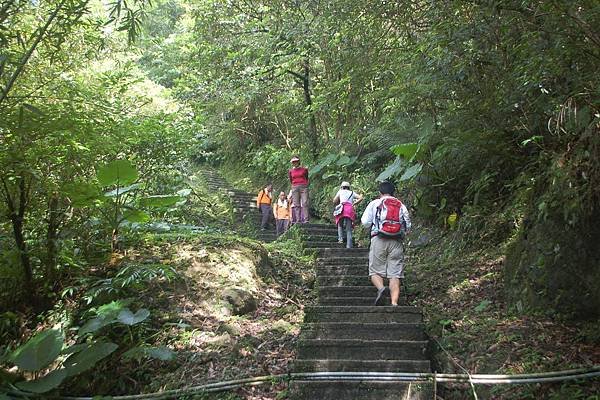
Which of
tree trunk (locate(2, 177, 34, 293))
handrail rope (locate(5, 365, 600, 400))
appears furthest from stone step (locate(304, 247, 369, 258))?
tree trunk (locate(2, 177, 34, 293))

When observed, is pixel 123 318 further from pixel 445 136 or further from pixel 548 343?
pixel 445 136

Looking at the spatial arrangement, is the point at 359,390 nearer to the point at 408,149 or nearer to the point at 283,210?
the point at 408,149

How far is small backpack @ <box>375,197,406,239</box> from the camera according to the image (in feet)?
20.9

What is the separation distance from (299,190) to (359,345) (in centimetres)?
674

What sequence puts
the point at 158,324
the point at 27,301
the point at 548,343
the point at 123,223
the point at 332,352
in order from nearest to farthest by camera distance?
the point at 548,343 → the point at 332,352 → the point at 158,324 → the point at 27,301 → the point at 123,223

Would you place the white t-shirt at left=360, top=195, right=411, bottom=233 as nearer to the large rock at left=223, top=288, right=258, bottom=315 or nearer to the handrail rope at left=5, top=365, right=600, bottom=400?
the large rock at left=223, top=288, right=258, bottom=315

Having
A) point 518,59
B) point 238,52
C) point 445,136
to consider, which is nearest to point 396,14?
point 445,136

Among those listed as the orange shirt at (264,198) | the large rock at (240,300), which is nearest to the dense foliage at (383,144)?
the large rock at (240,300)

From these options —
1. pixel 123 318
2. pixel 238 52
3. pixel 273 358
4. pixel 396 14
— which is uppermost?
pixel 238 52

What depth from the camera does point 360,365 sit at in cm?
492

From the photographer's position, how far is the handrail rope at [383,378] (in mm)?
4172

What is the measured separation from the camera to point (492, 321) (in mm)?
5570

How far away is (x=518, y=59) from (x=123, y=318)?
16.7 feet

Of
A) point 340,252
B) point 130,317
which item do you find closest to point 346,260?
point 340,252
